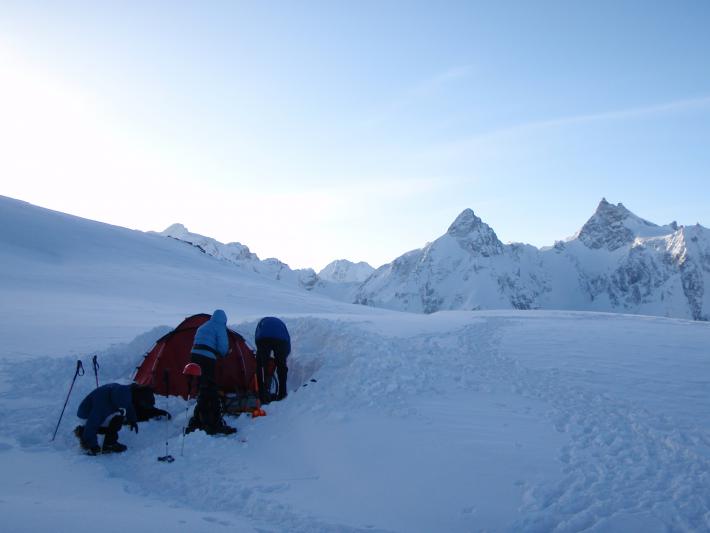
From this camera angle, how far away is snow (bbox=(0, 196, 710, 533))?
5.79m

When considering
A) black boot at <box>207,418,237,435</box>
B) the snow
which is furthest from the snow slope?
black boot at <box>207,418,237,435</box>

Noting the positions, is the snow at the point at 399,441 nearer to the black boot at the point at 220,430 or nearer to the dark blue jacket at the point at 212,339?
the black boot at the point at 220,430

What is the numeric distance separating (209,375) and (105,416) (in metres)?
1.78

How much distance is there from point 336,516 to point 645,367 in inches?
340

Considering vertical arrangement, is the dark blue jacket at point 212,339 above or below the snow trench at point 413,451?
above

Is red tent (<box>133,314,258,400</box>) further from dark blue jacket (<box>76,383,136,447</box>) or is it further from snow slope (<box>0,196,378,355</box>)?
dark blue jacket (<box>76,383,136,447</box>)

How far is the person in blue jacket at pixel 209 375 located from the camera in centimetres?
857

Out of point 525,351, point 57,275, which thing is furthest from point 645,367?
point 57,275

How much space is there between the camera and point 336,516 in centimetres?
585

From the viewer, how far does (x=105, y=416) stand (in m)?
7.92

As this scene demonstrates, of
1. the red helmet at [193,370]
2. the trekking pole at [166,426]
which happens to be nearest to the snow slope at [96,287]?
the trekking pole at [166,426]

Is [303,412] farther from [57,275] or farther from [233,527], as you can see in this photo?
[57,275]

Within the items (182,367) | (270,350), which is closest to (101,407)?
(182,367)

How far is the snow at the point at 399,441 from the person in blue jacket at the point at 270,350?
2.60ft
